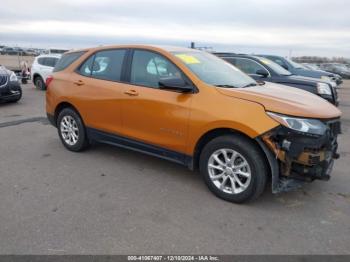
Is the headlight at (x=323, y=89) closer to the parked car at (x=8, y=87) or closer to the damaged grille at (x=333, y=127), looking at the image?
the damaged grille at (x=333, y=127)

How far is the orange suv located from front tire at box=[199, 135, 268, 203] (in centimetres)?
1

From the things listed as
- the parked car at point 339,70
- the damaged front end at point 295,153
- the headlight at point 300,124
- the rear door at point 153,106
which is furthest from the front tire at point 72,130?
the parked car at point 339,70

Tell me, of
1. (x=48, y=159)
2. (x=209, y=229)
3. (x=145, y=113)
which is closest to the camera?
(x=209, y=229)

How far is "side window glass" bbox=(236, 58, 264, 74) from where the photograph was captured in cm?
927

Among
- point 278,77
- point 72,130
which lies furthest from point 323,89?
point 72,130

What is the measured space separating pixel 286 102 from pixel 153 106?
1594 millimetres

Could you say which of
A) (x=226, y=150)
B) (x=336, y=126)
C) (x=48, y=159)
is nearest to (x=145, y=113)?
(x=226, y=150)

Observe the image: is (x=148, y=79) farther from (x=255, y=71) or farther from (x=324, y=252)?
(x=255, y=71)

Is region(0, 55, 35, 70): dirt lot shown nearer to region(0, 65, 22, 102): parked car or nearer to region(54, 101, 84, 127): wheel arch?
region(0, 65, 22, 102): parked car

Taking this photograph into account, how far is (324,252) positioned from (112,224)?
1957 mm

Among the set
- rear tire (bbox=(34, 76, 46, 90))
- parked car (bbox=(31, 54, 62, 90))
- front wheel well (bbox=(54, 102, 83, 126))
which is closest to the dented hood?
front wheel well (bbox=(54, 102, 83, 126))

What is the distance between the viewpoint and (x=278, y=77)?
8680 millimetres

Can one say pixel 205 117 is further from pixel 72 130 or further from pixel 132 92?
pixel 72 130

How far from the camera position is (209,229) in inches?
126
